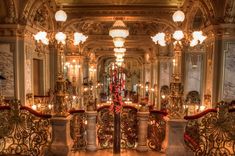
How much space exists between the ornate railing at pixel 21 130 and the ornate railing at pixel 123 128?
168cm

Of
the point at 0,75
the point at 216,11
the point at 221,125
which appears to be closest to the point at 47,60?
the point at 0,75

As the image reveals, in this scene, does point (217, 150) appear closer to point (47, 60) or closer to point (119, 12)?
point (119, 12)

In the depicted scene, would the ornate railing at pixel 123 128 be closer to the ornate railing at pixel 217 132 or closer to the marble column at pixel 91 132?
the marble column at pixel 91 132

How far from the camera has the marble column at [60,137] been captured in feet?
19.2

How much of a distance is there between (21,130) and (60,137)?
0.95m

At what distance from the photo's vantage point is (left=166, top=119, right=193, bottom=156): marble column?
578cm

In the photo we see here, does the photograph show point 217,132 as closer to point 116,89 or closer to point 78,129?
point 116,89

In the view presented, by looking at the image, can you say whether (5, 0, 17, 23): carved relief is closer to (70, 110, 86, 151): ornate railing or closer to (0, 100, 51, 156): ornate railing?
(0, 100, 51, 156): ornate railing

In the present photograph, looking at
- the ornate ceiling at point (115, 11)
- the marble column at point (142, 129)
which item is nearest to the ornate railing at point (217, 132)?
the marble column at point (142, 129)

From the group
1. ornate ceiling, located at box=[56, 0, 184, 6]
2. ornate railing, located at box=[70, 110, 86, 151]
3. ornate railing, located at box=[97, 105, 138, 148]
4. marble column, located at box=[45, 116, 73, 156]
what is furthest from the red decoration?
ornate ceiling, located at box=[56, 0, 184, 6]

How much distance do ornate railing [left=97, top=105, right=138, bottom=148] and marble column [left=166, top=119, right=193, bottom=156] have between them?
1.27 metres

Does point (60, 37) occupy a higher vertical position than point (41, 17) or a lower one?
lower

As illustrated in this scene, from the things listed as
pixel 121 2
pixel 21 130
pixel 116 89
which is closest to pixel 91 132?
pixel 116 89

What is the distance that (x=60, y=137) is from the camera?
5.92 meters
